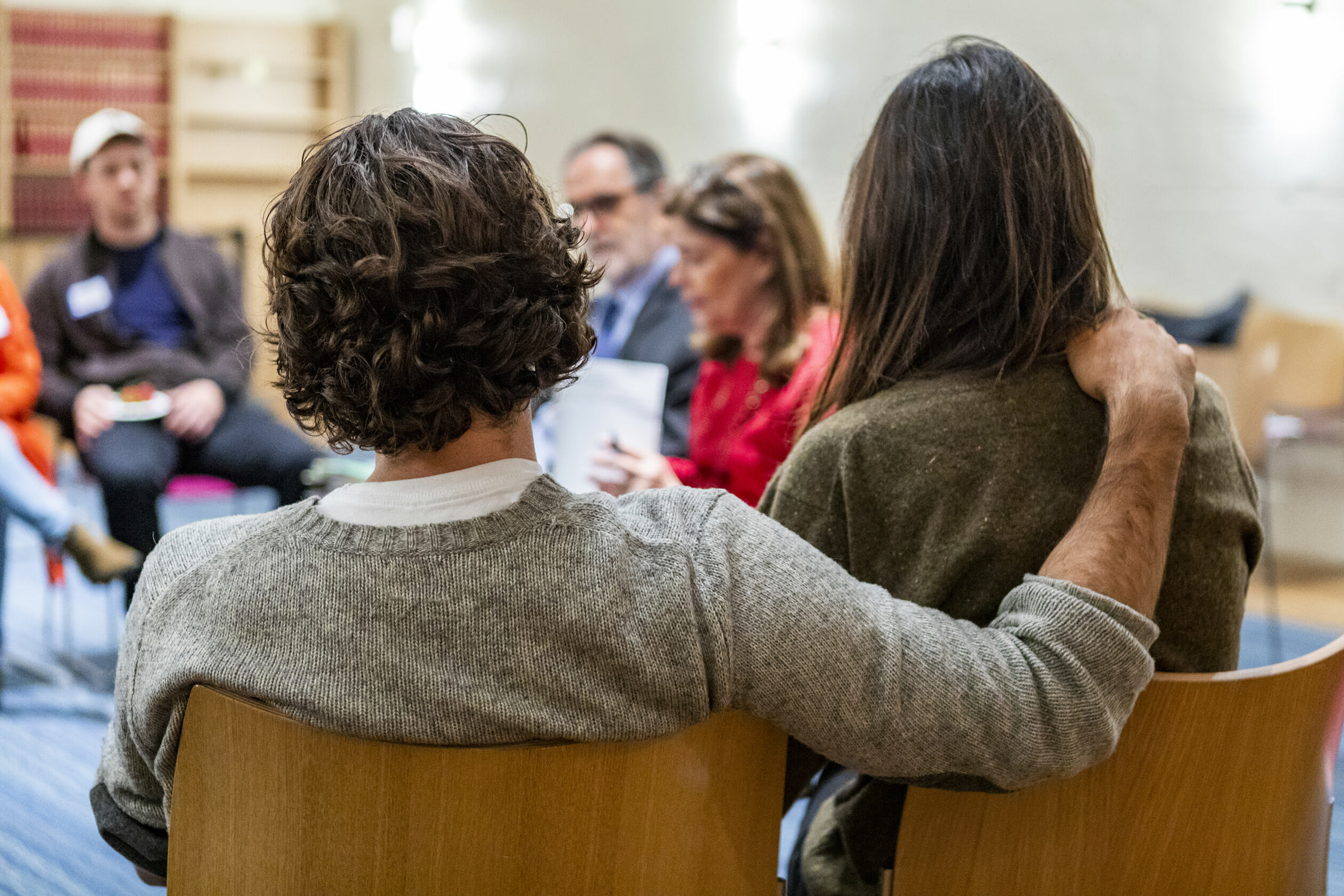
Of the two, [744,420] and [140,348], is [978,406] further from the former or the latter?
[140,348]

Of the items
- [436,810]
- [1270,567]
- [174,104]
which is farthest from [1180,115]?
[174,104]

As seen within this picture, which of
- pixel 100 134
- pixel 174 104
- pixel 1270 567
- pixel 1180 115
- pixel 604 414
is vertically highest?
pixel 1180 115

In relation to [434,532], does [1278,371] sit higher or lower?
lower

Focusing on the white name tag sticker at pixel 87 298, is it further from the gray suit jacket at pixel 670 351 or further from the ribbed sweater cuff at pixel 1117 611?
the ribbed sweater cuff at pixel 1117 611

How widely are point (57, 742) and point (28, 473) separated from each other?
727 millimetres

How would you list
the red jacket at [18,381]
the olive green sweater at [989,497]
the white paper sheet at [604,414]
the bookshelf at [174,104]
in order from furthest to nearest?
the bookshelf at [174,104]
the red jacket at [18,381]
the white paper sheet at [604,414]
the olive green sweater at [989,497]

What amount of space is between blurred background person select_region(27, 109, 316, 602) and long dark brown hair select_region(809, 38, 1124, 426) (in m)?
2.75

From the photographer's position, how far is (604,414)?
2.09 m

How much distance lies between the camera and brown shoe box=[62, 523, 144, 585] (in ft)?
10.3

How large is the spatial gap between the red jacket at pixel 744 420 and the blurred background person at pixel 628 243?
542 millimetres

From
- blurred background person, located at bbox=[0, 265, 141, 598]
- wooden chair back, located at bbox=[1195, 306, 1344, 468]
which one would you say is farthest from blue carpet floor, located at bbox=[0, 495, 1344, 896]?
wooden chair back, located at bbox=[1195, 306, 1344, 468]

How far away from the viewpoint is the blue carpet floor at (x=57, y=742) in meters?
2.36

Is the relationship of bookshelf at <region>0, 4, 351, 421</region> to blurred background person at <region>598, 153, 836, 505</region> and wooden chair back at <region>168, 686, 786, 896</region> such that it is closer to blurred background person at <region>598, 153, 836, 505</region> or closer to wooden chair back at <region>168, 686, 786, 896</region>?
blurred background person at <region>598, 153, 836, 505</region>

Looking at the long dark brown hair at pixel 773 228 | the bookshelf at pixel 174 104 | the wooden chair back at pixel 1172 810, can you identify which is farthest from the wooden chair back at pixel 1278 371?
the bookshelf at pixel 174 104
